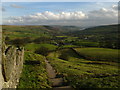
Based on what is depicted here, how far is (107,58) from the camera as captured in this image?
46625 millimetres

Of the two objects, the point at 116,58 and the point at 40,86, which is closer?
the point at 40,86

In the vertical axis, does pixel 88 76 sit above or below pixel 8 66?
below

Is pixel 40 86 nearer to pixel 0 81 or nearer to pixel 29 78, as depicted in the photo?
pixel 29 78

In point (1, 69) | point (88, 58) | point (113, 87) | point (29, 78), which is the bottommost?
point (88, 58)

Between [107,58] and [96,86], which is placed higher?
[96,86]

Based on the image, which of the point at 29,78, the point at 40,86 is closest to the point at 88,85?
the point at 40,86

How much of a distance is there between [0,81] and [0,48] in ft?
5.45

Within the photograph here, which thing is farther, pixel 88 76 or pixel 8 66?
pixel 88 76

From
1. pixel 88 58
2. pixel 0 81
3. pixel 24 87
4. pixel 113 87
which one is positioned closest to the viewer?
pixel 0 81

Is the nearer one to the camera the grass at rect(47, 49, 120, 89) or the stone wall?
the stone wall

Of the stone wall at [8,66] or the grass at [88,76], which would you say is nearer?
the stone wall at [8,66]

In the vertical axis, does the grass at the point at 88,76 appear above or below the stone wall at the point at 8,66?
below

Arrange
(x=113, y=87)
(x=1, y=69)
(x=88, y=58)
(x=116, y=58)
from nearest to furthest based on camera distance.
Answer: (x=1, y=69), (x=113, y=87), (x=116, y=58), (x=88, y=58)

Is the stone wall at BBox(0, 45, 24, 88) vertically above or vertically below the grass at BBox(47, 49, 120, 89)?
above
